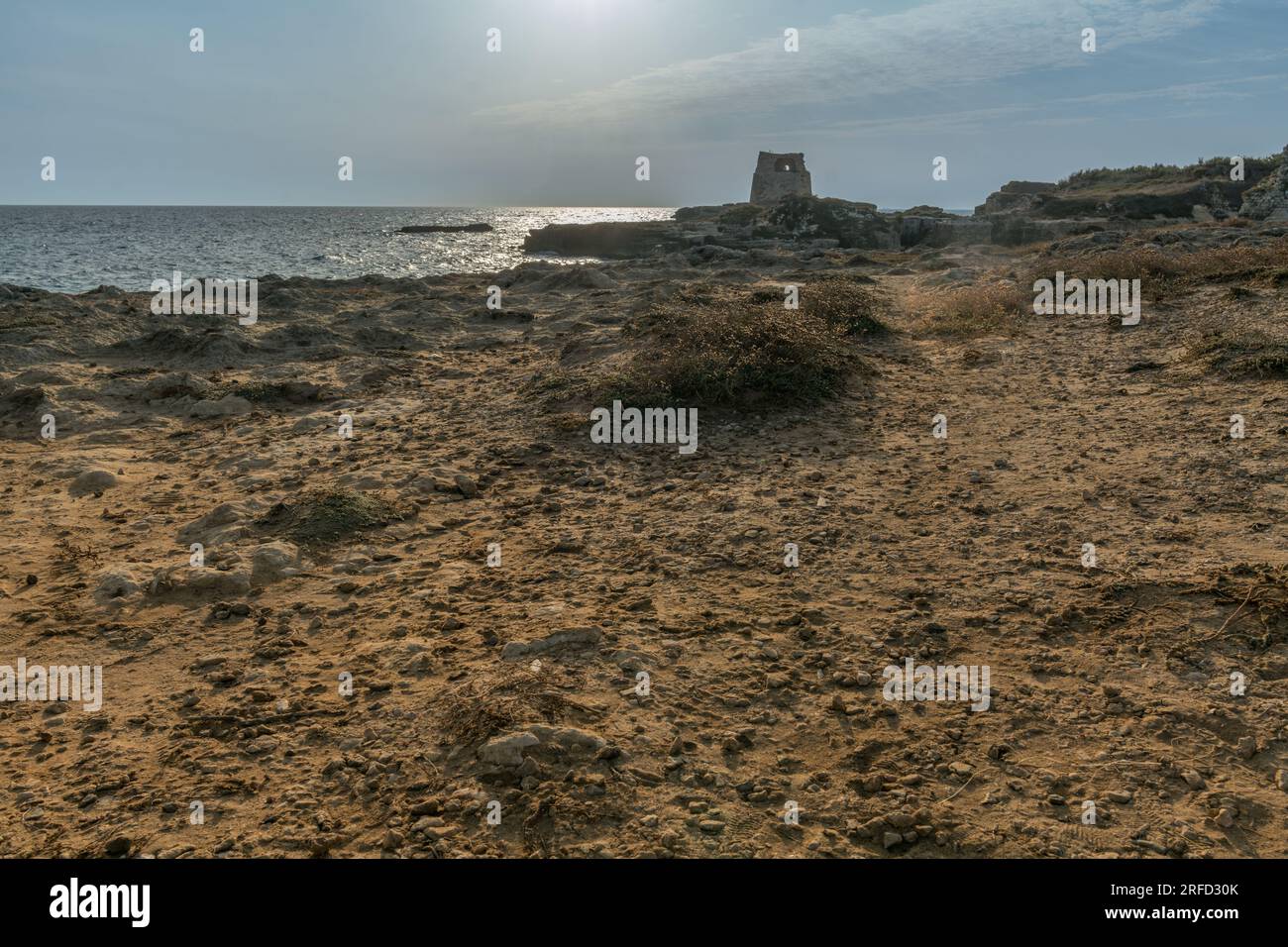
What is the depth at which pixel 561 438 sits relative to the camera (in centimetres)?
992

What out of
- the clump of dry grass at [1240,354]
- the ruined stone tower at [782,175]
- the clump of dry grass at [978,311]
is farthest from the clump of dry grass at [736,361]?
the ruined stone tower at [782,175]

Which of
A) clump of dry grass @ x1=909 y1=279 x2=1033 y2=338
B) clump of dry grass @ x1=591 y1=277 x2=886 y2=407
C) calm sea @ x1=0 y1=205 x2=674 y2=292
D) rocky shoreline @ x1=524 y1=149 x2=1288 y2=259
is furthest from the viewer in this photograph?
calm sea @ x1=0 y1=205 x2=674 y2=292

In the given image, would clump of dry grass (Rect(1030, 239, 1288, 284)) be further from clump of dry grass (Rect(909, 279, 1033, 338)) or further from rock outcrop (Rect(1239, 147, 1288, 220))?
rock outcrop (Rect(1239, 147, 1288, 220))

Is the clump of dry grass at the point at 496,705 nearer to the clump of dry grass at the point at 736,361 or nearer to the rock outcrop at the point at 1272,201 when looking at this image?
the clump of dry grass at the point at 736,361

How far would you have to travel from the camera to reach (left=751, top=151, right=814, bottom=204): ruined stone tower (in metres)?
73.6

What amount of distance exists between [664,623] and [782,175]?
247ft

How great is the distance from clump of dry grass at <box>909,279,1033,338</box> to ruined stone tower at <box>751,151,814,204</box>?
59481mm

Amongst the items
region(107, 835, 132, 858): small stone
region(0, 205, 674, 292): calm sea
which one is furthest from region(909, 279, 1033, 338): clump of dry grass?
region(0, 205, 674, 292): calm sea

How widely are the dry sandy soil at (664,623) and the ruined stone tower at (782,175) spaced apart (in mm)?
66825

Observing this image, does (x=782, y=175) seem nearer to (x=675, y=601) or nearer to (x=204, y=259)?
(x=204, y=259)

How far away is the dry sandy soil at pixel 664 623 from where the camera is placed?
374 cm
